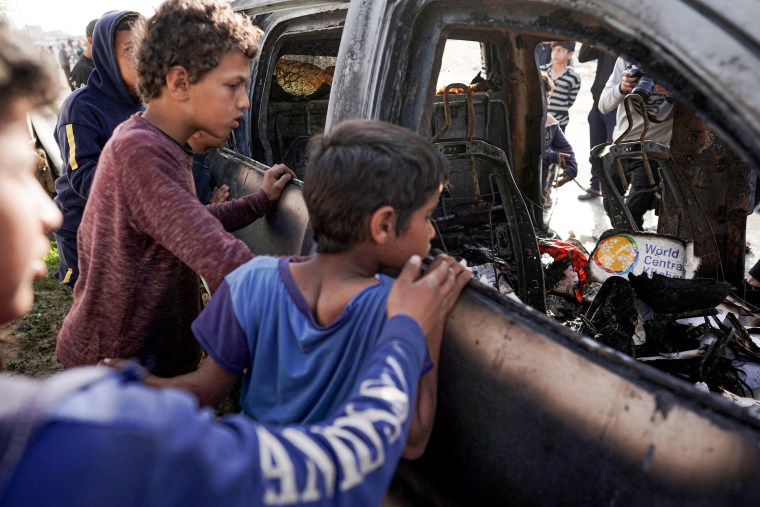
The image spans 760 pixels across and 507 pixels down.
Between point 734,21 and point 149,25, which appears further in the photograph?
point 149,25

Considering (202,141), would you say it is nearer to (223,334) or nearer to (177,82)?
(177,82)

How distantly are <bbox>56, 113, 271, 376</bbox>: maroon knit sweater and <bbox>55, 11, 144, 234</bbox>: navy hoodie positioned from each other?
0.71m

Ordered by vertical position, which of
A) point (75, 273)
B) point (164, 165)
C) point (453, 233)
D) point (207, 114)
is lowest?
point (75, 273)

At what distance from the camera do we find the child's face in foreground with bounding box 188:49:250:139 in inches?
68.1

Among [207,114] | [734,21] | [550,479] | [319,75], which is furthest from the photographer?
[319,75]

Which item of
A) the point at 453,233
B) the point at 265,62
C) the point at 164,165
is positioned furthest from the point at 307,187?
the point at 453,233

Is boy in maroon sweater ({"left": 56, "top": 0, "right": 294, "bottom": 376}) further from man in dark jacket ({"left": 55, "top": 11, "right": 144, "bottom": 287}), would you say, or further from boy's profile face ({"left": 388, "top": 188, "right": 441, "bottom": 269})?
man in dark jacket ({"left": 55, "top": 11, "right": 144, "bottom": 287})

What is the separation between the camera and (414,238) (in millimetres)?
1307

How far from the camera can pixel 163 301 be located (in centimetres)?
177

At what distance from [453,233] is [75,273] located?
224 cm

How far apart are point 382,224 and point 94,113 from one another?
1858 mm

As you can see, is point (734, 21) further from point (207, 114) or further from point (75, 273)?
point (75, 273)

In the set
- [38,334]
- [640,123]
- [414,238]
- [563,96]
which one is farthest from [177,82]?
[563,96]

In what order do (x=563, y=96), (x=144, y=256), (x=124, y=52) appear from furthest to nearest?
(x=563, y=96)
(x=124, y=52)
(x=144, y=256)
